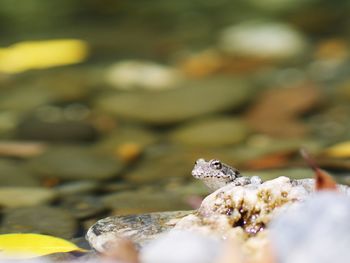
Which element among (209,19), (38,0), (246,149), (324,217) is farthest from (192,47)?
(324,217)

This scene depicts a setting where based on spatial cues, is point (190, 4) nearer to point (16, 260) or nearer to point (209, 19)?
point (209, 19)

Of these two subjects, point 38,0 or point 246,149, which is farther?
point 38,0

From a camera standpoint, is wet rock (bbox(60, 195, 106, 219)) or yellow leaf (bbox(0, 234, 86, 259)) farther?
wet rock (bbox(60, 195, 106, 219))

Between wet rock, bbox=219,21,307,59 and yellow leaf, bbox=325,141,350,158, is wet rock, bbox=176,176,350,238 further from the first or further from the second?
wet rock, bbox=219,21,307,59

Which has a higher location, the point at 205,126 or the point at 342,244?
the point at 205,126

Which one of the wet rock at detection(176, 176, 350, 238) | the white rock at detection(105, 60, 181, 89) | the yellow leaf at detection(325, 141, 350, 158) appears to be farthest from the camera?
the white rock at detection(105, 60, 181, 89)

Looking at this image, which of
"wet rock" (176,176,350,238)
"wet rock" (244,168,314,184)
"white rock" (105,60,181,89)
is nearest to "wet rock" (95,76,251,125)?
"white rock" (105,60,181,89)

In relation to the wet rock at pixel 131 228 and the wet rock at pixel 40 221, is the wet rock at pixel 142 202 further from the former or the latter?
the wet rock at pixel 131 228
